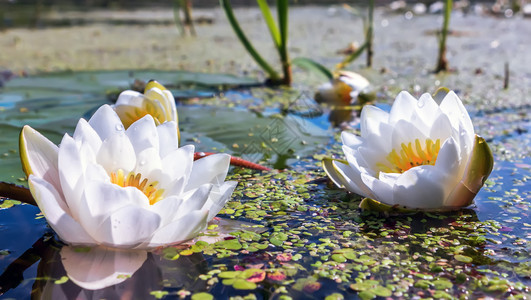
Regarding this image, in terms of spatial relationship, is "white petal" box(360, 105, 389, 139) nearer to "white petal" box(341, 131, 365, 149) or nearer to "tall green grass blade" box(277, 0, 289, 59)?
"white petal" box(341, 131, 365, 149)

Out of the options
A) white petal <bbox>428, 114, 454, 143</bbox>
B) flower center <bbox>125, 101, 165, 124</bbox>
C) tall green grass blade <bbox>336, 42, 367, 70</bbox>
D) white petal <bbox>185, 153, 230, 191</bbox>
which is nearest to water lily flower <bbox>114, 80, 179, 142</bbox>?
flower center <bbox>125, 101, 165, 124</bbox>

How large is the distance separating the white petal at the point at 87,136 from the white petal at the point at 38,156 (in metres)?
0.06

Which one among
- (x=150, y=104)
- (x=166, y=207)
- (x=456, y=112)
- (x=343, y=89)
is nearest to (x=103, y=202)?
(x=166, y=207)

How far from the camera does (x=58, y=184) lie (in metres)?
1.16

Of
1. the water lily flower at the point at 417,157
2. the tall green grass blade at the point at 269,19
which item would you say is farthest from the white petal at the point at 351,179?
the tall green grass blade at the point at 269,19

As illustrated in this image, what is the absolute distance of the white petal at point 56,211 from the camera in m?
1.05

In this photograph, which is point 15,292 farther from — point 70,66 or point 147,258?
point 70,66

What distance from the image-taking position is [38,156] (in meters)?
1.16

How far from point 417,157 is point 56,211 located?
90 cm

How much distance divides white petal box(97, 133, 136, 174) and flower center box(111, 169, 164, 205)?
16mm

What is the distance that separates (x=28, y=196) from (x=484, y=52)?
3650mm

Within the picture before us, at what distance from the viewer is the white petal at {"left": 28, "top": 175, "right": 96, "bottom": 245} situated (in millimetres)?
1050

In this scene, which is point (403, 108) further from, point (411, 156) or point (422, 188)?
point (422, 188)

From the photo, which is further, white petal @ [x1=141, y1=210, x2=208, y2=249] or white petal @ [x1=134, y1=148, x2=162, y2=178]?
white petal @ [x1=134, y1=148, x2=162, y2=178]
